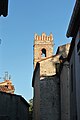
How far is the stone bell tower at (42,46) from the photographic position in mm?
53656

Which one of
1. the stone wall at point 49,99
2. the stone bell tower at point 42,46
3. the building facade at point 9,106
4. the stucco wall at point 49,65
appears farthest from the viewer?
the stone bell tower at point 42,46

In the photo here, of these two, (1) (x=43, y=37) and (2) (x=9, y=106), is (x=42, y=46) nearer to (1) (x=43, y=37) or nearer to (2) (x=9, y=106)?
(1) (x=43, y=37)

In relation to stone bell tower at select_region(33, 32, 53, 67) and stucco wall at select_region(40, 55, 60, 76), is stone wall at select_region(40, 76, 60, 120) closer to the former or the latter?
stucco wall at select_region(40, 55, 60, 76)

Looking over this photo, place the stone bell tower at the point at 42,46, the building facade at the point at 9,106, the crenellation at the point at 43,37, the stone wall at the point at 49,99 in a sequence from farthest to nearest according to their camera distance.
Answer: the crenellation at the point at 43,37 → the stone bell tower at the point at 42,46 → the stone wall at the point at 49,99 → the building facade at the point at 9,106

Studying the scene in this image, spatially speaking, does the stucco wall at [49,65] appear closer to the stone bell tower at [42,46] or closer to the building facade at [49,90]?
the building facade at [49,90]

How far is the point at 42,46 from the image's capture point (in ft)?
185

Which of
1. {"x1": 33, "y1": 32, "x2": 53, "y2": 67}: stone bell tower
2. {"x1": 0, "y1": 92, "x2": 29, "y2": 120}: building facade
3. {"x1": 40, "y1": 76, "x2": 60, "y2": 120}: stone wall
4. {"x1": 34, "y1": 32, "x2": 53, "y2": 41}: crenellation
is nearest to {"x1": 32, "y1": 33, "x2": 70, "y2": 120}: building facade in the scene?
{"x1": 40, "y1": 76, "x2": 60, "y2": 120}: stone wall

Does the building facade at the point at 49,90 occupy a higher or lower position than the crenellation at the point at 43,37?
lower

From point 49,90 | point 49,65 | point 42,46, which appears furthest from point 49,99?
point 42,46

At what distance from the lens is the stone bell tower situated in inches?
2112

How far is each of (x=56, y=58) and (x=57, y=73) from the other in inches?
71.8

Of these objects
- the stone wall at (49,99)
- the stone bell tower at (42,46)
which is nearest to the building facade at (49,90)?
the stone wall at (49,99)

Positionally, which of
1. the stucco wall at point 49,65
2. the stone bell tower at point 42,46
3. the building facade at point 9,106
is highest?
the stone bell tower at point 42,46

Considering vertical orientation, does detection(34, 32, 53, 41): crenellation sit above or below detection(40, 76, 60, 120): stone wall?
above
